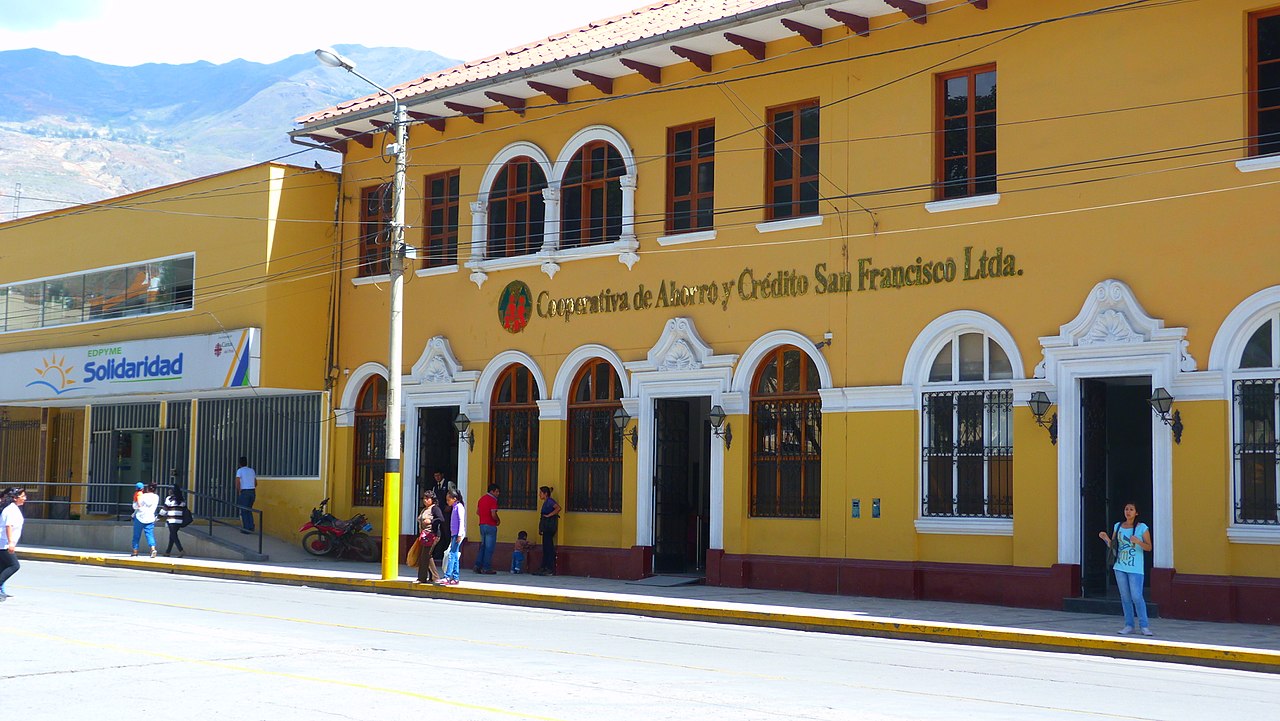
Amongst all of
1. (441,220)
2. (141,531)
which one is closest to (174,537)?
(141,531)

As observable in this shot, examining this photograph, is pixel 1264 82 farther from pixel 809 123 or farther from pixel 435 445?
pixel 435 445

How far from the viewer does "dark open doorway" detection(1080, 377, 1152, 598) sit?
18.6m

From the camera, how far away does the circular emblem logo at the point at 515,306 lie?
84.3ft

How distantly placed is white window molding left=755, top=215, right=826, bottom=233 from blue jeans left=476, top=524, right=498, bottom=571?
291 inches

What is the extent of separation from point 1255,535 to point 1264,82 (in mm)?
5701

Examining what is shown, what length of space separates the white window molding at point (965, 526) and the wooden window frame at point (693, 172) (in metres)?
6.27

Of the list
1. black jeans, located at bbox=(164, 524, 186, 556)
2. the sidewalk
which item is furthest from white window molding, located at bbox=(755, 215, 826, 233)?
black jeans, located at bbox=(164, 524, 186, 556)

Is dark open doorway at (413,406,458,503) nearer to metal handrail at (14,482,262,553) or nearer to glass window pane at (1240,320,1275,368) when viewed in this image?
metal handrail at (14,482,262,553)

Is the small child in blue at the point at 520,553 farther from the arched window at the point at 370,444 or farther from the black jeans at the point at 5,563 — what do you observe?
the black jeans at the point at 5,563

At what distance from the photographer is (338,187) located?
97.4 feet

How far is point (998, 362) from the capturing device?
64.1 ft

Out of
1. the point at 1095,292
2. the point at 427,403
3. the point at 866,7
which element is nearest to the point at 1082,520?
the point at 1095,292

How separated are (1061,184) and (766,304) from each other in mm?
5183

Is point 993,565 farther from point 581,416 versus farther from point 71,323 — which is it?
point 71,323
